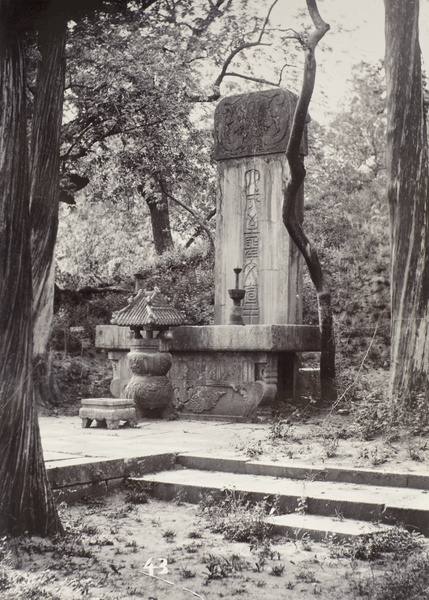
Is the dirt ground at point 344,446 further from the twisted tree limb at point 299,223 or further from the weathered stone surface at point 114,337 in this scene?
the weathered stone surface at point 114,337

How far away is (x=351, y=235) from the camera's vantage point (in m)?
14.5

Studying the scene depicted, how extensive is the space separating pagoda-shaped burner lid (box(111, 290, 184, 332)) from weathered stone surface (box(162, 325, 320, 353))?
0.31 meters

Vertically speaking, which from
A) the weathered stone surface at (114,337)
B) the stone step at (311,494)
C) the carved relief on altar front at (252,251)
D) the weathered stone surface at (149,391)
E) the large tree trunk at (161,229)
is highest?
the large tree trunk at (161,229)

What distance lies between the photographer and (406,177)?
773cm

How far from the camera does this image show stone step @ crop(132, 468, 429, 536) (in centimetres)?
475

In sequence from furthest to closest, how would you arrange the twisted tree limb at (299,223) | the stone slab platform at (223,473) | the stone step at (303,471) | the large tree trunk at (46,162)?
the twisted tree limb at (299,223)
the large tree trunk at (46,162)
the stone step at (303,471)
the stone slab platform at (223,473)

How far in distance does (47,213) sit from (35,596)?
512 centimetres

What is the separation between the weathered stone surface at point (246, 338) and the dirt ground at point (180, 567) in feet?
15.1

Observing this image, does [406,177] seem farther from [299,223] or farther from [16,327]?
[16,327]

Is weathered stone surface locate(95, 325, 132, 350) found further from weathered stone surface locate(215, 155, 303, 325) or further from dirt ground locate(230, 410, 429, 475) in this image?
dirt ground locate(230, 410, 429, 475)

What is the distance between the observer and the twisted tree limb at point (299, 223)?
9156 mm

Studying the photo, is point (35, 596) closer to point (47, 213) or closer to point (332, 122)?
point (47, 213)

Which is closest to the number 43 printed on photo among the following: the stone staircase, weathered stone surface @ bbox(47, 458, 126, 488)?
the stone staircase

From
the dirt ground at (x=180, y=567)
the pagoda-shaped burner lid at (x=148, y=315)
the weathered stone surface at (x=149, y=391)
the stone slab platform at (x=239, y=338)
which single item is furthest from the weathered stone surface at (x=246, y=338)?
the dirt ground at (x=180, y=567)
